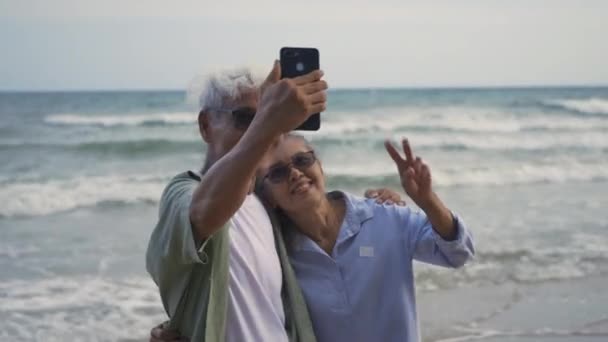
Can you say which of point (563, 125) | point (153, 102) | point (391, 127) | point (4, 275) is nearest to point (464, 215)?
point (4, 275)

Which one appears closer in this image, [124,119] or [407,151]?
[407,151]

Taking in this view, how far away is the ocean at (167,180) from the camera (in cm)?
650

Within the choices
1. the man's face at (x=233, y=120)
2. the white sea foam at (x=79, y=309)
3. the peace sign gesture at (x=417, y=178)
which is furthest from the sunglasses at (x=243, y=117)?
the white sea foam at (x=79, y=309)

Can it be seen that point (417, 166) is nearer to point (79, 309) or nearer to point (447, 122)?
point (79, 309)

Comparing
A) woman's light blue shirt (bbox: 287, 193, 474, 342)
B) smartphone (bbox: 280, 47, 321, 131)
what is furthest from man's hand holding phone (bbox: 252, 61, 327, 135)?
woman's light blue shirt (bbox: 287, 193, 474, 342)

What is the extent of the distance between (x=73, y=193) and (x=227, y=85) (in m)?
10.3

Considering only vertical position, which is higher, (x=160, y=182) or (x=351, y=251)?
(x=351, y=251)

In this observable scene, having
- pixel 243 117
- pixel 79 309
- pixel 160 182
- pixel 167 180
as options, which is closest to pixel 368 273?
pixel 243 117

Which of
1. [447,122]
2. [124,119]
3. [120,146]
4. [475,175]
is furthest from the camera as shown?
[124,119]

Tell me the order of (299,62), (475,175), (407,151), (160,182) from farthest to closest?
(475,175), (160,182), (407,151), (299,62)

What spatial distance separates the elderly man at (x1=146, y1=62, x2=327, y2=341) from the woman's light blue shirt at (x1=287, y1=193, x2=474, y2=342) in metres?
0.12

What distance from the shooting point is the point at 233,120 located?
205 cm

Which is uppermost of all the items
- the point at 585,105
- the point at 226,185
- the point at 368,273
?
the point at 226,185

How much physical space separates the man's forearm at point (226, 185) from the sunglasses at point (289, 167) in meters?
0.53
